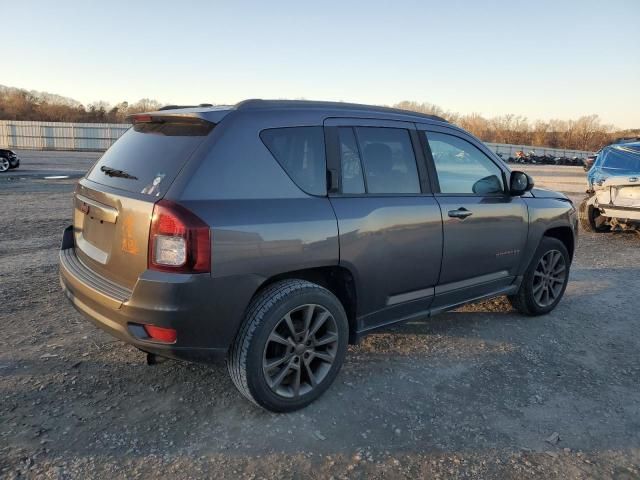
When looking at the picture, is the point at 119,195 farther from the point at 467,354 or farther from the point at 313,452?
the point at 467,354

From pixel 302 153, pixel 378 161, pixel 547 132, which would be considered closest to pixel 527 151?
pixel 547 132

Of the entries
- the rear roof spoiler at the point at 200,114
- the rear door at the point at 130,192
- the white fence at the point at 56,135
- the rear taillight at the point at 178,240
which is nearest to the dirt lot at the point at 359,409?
the rear taillight at the point at 178,240

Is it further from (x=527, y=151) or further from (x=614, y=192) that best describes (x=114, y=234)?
(x=527, y=151)

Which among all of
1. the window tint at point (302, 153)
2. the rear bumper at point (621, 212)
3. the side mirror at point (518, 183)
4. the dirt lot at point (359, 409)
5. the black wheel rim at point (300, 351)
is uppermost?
the window tint at point (302, 153)

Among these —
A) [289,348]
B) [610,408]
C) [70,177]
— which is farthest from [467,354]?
[70,177]

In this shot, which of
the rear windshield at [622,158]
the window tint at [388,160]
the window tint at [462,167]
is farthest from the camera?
the rear windshield at [622,158]

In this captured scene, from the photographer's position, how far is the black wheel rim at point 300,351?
293 cm

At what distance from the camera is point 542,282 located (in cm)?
479

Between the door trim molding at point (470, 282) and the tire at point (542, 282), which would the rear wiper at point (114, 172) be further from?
the tire at point (542, 282)

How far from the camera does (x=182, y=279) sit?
251 cm

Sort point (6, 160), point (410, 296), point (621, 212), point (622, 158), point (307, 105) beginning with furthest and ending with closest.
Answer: point (6, 160) → point (622, 158) → point (621, 212) → point (410, 296) → point (307, 105)

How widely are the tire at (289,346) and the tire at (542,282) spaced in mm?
2295

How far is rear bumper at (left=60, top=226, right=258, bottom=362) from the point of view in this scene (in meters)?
2.53

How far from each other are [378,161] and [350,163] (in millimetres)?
273
